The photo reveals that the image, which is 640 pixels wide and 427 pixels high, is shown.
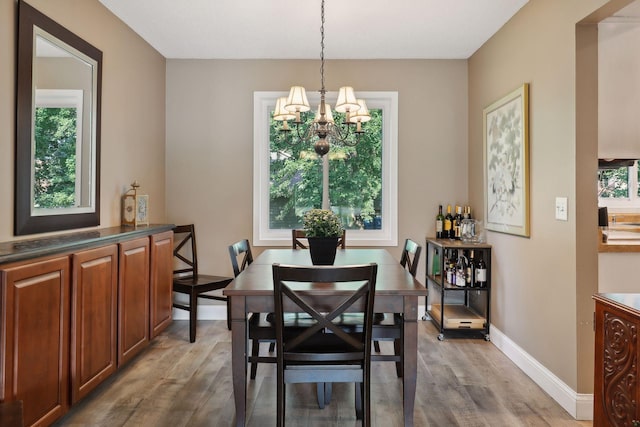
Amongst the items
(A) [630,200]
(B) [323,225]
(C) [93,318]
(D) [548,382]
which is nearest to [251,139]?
(B) [323,225]

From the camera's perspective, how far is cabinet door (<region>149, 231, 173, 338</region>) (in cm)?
308

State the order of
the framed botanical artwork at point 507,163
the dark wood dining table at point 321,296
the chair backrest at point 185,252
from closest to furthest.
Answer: the dark wood dining table at point 321,296, the framed botanical artwork at point 507,163, the chair backrest at point 185,252

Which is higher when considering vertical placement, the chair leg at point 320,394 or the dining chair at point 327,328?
the dining chair at point 327,328

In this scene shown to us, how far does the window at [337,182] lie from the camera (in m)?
4.09

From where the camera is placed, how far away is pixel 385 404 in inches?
92.7

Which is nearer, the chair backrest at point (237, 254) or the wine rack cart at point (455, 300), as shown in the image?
the chair backrest at point (237, 254)

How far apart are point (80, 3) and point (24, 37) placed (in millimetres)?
693

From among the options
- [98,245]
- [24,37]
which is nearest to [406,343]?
[98,245]

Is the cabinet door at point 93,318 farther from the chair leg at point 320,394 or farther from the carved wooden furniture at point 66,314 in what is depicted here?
the chair leg at point 320,394

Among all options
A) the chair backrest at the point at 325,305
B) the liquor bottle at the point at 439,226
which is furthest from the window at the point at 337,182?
the chair backrest at the point at 325,305

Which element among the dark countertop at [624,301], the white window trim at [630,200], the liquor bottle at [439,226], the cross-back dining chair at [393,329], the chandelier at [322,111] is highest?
the chandelier at [322,111]

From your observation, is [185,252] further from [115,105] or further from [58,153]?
[58,153]

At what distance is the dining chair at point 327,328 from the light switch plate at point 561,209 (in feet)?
4.51

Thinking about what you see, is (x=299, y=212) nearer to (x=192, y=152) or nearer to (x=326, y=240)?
(x=192, y=152)
